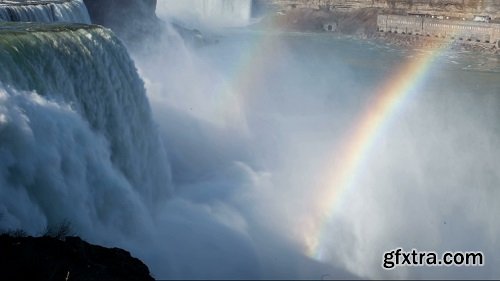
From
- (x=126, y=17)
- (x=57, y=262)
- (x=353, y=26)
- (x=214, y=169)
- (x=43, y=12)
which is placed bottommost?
(x=353, y=26)

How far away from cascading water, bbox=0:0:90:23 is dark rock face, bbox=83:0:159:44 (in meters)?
8.43

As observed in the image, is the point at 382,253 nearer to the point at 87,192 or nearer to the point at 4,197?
the point at 87,192

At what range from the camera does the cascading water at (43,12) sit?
11.5m

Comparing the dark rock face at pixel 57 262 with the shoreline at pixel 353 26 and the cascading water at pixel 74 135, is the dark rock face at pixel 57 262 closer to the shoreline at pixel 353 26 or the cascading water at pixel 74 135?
the cascading water at pixel 74 135

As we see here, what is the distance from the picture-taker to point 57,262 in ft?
16.0

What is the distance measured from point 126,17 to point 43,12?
1390cm

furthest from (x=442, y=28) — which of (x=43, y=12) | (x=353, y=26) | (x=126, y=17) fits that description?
(x=43, y=12)

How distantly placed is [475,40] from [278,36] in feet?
47.2

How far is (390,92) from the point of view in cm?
2431

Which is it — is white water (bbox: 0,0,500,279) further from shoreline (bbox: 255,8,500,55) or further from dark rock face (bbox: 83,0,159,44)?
shoreline (bbox: 255,8,500,55)

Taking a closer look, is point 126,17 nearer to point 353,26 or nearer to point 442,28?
point 442,28

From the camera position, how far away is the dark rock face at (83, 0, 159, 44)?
77.4 feet

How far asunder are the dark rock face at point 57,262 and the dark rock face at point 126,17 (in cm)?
1873

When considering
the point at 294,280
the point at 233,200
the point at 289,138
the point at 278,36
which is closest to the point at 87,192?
the point at 294,280
